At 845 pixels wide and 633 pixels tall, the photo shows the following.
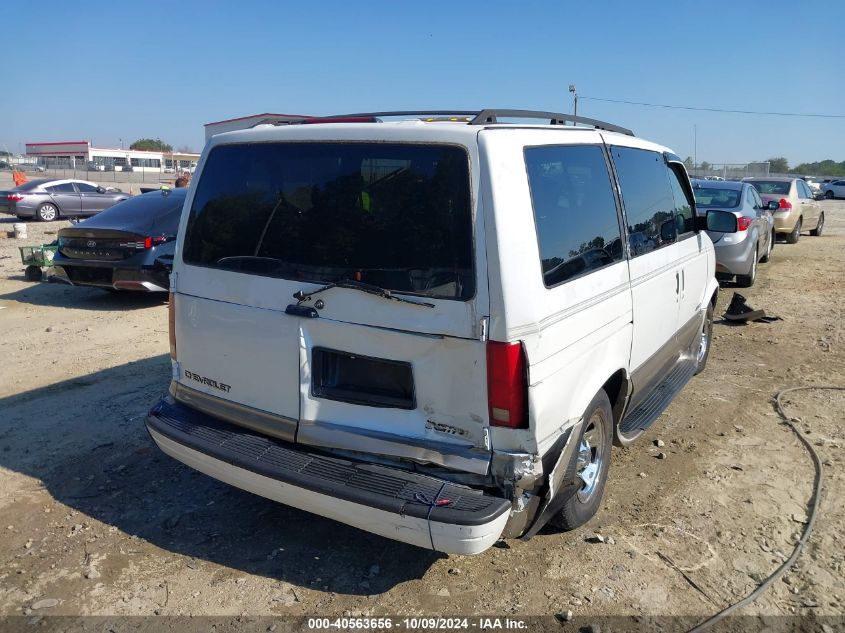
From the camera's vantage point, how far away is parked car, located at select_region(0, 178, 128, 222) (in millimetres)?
21016

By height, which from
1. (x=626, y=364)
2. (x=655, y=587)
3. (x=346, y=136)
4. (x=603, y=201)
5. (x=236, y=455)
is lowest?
(x=655, y=587)

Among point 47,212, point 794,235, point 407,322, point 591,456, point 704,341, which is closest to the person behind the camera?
point 407,322

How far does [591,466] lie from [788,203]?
15.1 meters

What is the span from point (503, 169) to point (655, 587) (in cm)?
210

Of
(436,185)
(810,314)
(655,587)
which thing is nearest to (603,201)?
(436,185)

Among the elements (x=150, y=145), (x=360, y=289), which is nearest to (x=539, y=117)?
(x=360, y=289)

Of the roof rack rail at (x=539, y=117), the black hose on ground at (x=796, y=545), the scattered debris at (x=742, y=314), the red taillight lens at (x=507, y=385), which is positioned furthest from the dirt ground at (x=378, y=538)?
the scattered debris at (x=742, y=314)

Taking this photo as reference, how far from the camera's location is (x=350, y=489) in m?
2.87

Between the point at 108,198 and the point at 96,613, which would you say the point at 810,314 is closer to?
the point at 96,613

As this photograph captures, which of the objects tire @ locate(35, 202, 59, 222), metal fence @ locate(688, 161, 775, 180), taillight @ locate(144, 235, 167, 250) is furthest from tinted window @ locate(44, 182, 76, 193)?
metal fence @ locate(688, 161, 775, 180)

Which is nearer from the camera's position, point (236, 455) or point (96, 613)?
point (96, 613)

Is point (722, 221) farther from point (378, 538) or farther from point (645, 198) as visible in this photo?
point (378, 538)

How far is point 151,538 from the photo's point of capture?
11.6 feet

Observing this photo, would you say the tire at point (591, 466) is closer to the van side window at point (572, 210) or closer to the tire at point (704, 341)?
the van side window at point (572, 210)
